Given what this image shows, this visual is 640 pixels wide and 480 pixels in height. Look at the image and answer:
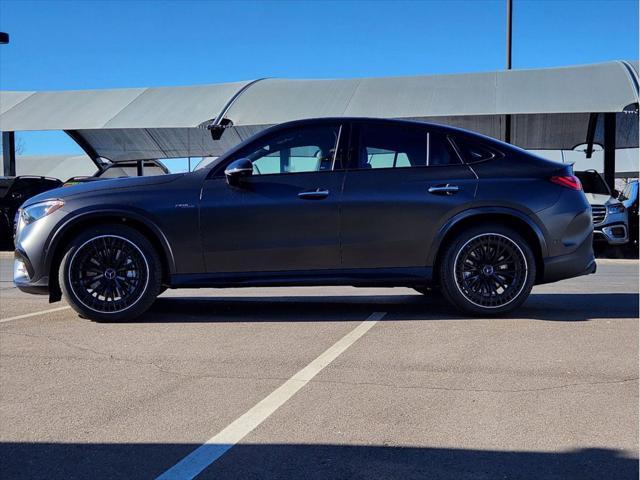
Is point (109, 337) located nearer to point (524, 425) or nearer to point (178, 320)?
point (178, 320)

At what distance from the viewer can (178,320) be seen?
19.9 ft

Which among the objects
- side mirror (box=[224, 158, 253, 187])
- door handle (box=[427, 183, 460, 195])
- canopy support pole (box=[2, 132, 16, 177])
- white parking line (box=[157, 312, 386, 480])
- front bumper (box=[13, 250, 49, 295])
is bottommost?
white parking line (box=[157, 312, 386, 480])

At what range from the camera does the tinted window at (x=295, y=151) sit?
5988 mm

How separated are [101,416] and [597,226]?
12.2 m

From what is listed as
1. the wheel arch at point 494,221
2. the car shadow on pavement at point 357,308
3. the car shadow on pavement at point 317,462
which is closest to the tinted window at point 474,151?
the wheel arch at point 494,221

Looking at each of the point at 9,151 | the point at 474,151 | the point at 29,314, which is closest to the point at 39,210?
the point at 29,314

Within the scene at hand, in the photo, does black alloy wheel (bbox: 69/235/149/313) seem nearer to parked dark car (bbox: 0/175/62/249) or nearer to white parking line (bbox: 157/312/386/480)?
white parking line (bbox: 157/312/386/480)

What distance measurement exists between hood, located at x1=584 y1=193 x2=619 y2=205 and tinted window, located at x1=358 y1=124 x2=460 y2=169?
28.6 ft

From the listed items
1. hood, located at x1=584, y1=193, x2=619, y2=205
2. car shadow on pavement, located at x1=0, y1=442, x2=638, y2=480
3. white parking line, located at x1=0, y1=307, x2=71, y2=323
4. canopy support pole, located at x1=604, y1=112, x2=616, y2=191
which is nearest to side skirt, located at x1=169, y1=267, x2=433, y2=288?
white parking line, located at x1=0, y1=307, x2=71, y2=323

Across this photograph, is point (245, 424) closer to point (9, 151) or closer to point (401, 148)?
point (401, 148)

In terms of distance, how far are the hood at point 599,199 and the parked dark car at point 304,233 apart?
845 centimetres

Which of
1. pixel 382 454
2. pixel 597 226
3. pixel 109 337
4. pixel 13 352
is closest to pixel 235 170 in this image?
pixel 109 337

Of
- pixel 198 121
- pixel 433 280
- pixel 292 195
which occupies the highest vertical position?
pixel 198 121

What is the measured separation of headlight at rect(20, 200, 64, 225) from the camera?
5.89 metres
